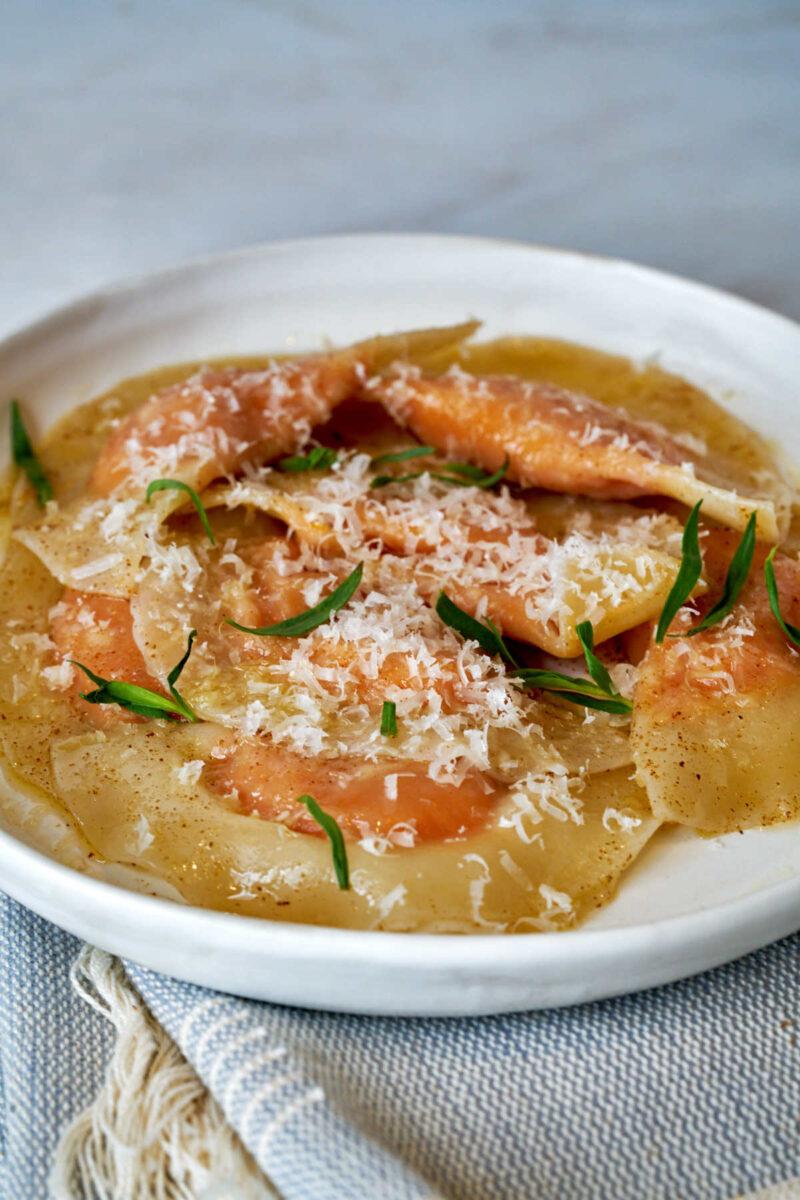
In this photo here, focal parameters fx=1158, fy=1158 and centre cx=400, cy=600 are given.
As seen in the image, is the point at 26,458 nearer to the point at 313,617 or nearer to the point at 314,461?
the point at 314,461

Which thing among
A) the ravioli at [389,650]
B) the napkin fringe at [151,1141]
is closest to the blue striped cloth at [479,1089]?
the napkin fringe at [151,1141]

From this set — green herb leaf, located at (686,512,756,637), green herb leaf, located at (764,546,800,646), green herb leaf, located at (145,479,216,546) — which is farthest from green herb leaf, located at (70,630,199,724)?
green herb leaf, located at (764,546,800,646)

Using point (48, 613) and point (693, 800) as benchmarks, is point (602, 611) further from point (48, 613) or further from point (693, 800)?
point (48, 613)

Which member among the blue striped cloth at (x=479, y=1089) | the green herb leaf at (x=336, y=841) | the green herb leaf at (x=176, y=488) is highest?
the green herb leaf at (x=176, y=488)

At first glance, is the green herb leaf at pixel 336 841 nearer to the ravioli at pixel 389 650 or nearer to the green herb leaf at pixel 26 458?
the ravioli at pixel 389 650

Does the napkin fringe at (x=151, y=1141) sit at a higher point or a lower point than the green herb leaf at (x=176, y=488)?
lower
